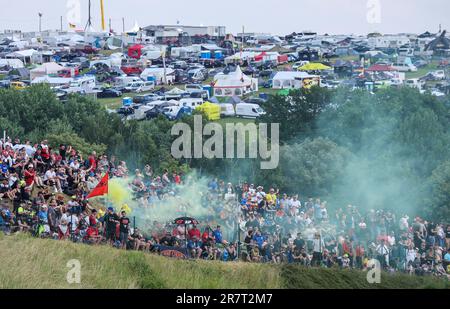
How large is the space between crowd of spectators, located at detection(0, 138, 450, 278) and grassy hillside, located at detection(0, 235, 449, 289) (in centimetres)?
109

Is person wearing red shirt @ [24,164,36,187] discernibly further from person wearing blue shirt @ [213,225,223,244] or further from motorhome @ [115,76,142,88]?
motorhome @ [115,76,142,88]

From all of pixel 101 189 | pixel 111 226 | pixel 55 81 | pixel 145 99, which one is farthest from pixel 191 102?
pixel 111 226

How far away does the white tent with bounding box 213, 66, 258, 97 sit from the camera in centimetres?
7438

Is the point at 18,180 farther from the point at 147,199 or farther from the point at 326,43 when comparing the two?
the point at 326,43

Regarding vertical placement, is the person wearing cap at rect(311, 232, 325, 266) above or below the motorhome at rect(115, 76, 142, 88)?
above

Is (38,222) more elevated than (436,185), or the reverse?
(38,222)

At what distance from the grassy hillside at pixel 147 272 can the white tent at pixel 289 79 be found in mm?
61706

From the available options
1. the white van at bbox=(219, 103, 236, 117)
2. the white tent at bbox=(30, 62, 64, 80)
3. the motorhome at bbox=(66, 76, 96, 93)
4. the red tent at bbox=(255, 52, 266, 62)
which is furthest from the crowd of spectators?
the red tent at bbox=(255, 52, 266, 62)

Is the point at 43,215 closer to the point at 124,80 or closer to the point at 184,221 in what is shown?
the point at 184,221

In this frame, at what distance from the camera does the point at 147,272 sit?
15977 mm

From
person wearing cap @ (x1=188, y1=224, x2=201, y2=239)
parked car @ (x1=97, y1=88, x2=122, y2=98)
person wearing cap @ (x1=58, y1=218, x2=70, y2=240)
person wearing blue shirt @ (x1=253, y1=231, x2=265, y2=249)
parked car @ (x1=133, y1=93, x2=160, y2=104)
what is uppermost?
person wearing cap @ (x1=58, y1=218, x2=70, y2=240)

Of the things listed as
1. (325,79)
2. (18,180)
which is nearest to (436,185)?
(18,180)

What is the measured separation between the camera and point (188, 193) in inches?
984
